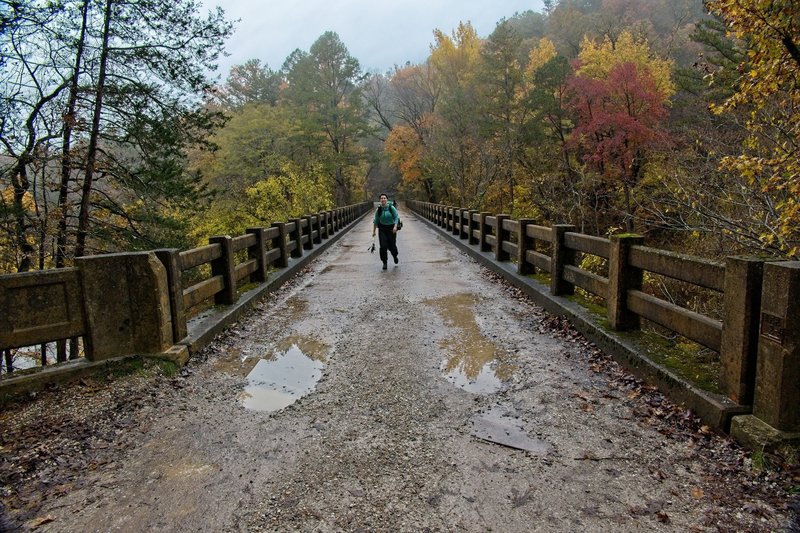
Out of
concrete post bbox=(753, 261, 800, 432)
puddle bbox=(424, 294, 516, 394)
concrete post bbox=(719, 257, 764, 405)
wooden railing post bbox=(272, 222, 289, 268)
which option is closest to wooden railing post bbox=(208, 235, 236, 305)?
puddle bbox=(424, 294, 516, 394)

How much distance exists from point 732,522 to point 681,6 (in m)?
53.3

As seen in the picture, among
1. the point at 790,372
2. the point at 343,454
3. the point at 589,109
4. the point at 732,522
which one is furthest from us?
the point at 589,109

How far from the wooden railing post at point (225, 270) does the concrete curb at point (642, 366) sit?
168 inches

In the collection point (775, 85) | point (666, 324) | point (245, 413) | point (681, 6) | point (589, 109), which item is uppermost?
point (681, 6)

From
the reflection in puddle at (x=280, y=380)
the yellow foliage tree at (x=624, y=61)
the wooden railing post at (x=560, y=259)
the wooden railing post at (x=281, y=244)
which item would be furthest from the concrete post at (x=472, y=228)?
the yellow foliage tree at (x=624, y=61)

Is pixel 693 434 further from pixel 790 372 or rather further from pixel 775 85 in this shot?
pixel 775 85

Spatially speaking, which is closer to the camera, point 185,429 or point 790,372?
point 790,372

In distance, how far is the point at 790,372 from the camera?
286cm

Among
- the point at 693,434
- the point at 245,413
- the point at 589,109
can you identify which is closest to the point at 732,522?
the point at 693,434

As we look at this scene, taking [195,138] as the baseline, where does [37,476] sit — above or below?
→ below

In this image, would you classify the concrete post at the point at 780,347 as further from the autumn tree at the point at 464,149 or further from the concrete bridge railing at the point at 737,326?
the autumn tree at the point at 464,149

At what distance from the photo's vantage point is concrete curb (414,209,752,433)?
10.5 feet

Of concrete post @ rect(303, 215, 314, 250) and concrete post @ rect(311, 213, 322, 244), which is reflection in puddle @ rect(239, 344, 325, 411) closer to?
concrete post @ rect(303, 215, 314, 250)

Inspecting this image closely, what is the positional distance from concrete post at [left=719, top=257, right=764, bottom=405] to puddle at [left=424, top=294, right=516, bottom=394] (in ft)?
5.43
